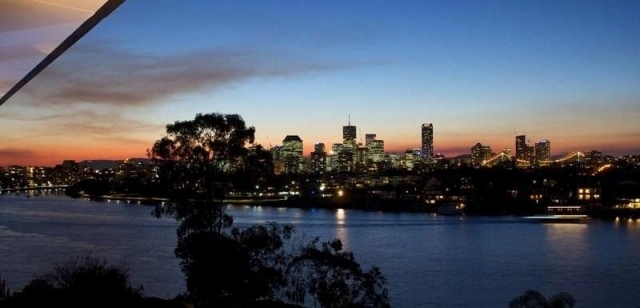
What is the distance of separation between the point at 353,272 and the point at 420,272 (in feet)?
24.2

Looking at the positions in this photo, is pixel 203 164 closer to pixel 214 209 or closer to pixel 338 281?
pixel 214 209

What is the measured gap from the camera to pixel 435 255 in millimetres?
18172

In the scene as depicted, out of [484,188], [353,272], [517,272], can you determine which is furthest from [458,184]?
[353,272]

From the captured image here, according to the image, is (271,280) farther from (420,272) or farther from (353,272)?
(420,272)

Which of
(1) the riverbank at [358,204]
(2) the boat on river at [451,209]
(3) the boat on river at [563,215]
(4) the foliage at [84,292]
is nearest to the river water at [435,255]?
(3) the boat on river at [563,215]

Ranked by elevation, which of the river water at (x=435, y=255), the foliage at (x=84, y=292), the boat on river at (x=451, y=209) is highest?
the boat on river at (x=451, y=209)

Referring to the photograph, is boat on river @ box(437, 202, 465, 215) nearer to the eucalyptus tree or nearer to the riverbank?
the riverbank

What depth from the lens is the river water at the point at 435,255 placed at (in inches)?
507

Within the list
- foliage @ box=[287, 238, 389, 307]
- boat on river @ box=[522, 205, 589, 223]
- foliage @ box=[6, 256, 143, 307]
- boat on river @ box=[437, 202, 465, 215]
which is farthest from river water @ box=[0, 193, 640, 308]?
boat on river @ box=[437, 202, 465, 215]

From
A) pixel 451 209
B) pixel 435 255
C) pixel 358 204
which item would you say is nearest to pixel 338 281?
pixel 435 255

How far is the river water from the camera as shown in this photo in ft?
42.3

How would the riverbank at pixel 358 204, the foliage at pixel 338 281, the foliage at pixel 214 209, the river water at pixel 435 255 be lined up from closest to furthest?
the foliage at pixel 214 209, the foliage at pixel 338 281, the river water at pixel 435 255, the riverbank at pixel 358 204

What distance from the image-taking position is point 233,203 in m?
45.2

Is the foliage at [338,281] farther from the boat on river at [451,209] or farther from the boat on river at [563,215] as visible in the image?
the boat on river at [451,209]
